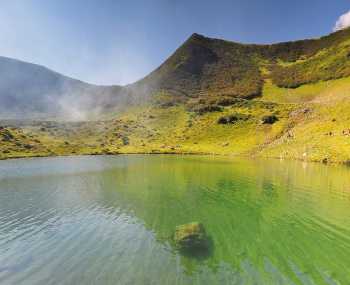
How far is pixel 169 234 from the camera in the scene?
27.8m

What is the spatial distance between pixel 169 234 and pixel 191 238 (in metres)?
3.95

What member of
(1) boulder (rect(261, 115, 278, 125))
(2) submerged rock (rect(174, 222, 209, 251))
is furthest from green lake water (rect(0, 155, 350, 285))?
(1) boulder (rect(261, 115, 278, 125))

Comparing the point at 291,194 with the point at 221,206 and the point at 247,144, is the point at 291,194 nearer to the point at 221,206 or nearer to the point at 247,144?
the point at 221,206

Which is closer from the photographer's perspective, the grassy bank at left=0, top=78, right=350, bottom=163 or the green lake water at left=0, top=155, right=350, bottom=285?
the green lake water at left=0, top=155, right=350, bottom=285

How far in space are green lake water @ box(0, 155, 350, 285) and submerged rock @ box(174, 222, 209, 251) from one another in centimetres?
88

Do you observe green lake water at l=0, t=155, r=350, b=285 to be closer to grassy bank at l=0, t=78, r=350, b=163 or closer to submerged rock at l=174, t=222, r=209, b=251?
submerged rock at l=174, t=222, r=209, b=251

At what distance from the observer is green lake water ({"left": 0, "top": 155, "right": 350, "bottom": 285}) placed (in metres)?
19.6

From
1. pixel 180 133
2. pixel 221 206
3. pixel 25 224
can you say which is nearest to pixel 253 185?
pixel 221 206

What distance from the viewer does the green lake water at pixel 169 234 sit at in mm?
19641

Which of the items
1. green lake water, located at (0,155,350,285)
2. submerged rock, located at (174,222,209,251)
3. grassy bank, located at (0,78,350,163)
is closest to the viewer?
green lake water, located at (0,155,350,285)

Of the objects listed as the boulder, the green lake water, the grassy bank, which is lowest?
the green lake water

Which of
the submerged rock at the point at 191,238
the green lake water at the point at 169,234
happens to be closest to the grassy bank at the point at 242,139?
the green lake water at the point at 169,234

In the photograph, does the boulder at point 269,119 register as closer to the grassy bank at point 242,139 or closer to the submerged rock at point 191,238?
the grassy bank at point 242,139

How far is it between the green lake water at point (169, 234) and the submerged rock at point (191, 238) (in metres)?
0.88
